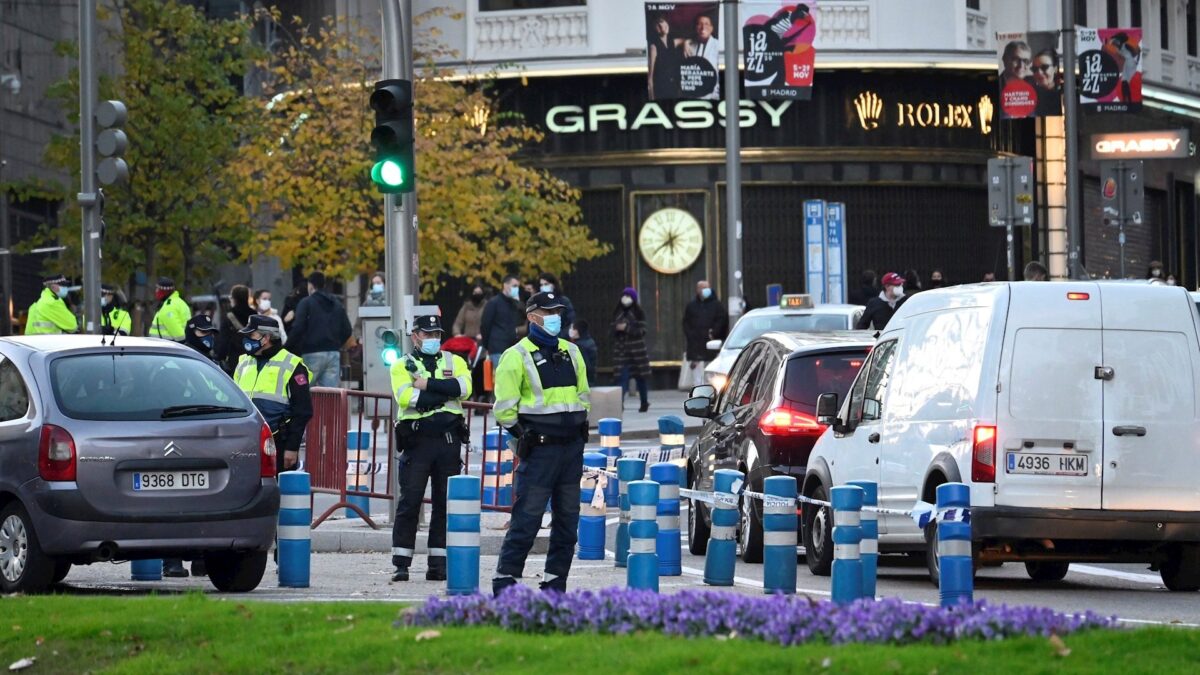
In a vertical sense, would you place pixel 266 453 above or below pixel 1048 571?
above

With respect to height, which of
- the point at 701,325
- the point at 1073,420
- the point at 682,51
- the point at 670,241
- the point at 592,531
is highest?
the point at 682,51

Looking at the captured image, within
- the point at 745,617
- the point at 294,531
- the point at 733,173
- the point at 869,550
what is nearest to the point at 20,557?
the point at 294,531

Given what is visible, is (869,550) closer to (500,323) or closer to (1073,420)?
(1073,420)

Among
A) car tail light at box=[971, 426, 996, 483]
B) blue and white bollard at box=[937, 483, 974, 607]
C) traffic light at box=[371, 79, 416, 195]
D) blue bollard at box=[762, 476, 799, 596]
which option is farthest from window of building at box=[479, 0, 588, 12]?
blue and white bollard at box=[937, 483, 974, 607]

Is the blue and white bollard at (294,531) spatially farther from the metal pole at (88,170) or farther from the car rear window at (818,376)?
the metal pole at (88,170)

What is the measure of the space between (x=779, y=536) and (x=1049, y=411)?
1813 millimetres

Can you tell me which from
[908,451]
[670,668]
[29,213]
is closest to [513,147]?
[29,213]

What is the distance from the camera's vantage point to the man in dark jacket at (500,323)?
30.3 metres

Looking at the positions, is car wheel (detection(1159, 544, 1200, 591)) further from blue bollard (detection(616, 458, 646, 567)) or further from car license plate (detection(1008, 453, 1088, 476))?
blue bollard (detection(616, 458, 646, 567))

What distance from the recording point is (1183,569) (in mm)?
14664

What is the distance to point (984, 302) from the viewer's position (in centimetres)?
1412

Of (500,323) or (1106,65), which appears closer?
(500,323)

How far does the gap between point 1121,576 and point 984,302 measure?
3003 millimetres

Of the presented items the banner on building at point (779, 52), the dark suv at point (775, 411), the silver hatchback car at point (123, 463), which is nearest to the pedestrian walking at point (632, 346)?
the banner on building at point (779, 52)
